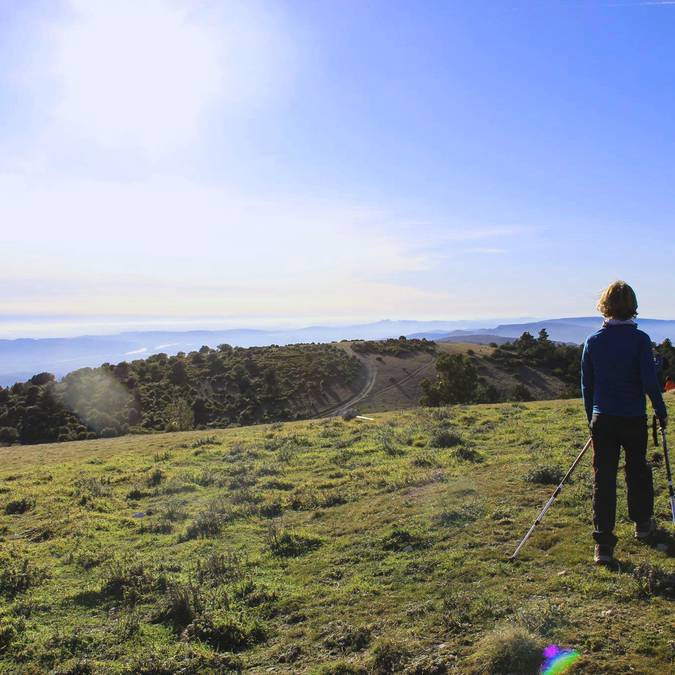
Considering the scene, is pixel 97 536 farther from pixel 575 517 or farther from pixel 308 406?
pixel 308 406

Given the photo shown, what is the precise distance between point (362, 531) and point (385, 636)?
10.7ft

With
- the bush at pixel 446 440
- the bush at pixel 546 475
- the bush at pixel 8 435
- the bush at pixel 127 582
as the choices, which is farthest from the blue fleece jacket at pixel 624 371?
the bush at pixel 8 435

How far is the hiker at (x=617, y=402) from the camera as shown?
5.97 metres

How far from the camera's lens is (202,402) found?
5778 cm

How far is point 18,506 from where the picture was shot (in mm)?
12312

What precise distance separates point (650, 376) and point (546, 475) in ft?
13.6

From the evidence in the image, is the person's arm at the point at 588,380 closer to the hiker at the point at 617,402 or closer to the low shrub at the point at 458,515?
the hiker at the point at 617,402

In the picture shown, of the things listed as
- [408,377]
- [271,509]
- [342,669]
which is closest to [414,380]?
[408,377]

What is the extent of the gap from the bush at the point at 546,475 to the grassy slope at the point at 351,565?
0.25 metres

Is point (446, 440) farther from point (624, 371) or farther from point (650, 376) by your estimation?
point (650, 376)

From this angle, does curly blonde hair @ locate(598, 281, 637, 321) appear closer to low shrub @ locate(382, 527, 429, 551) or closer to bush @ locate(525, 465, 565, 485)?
low shrub @ locate(382, 527, 429, 551)

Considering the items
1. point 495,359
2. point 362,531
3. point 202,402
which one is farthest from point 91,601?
point 495,359

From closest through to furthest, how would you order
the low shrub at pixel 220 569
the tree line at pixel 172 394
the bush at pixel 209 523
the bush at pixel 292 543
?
the low shrub at pixel 220 569 < the bush at pixel 292 543 < the bush at pixel 209 523 < the tree line at pixel 172 394

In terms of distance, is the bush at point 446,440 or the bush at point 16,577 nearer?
the bush at point 16,577
